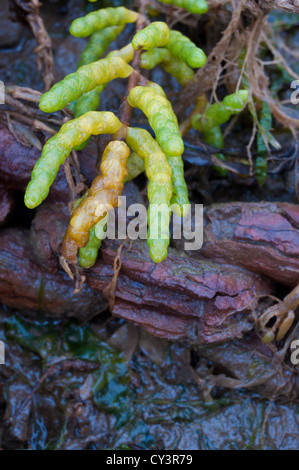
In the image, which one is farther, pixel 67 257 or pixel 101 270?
pixel 101 270

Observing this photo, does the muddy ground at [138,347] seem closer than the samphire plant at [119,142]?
No

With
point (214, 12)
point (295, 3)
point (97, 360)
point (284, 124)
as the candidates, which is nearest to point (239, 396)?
point (97, 360)

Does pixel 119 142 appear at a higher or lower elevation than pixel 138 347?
higher

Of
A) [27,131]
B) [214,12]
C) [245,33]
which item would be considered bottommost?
[27,131]

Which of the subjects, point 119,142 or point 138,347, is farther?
point 138,347

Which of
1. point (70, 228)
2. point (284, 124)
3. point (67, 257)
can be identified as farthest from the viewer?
point (284, 124)

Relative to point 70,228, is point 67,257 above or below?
below

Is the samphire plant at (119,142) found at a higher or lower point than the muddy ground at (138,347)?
higher

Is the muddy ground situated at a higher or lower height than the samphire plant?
lower

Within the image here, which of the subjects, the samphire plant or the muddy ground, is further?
the muddy ground

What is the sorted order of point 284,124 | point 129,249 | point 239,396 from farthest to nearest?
point 284,124
point 239,396
point 129,249
